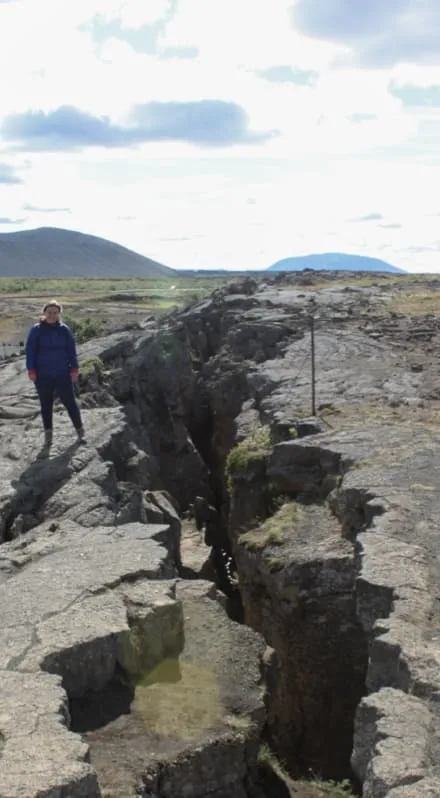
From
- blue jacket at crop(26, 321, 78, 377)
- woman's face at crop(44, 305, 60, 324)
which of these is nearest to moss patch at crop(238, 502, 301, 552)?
blue jacket at crop(26, 321, 78, 377)

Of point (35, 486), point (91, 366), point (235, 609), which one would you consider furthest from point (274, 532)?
point (91, 366)

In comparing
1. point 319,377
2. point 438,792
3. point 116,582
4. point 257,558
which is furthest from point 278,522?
point 319,377

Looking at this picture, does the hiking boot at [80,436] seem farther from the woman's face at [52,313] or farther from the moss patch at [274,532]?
the moss patch at [274,532]

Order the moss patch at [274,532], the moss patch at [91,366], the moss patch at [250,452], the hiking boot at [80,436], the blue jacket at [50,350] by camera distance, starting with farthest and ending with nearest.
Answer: the moss patch at [91,366]
the moss patch at [250,452]
the hiking boot at [80,436]
the blue jacket at [50,350]
the moss patch at [274,532]

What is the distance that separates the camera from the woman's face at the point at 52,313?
429 inches

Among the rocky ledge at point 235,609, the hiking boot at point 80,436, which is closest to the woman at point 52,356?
the hiking boot at point 80,436

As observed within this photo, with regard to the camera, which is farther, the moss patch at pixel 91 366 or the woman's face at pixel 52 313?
the moss patch at pixel 91 366

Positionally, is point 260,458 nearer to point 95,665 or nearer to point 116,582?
point 116,582

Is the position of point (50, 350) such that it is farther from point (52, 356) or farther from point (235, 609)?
point (235, 609)

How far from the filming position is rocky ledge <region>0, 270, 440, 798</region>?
5.41m

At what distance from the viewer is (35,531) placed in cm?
916

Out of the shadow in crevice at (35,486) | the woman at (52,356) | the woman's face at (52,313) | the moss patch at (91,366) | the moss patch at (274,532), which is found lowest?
the moss patch at (274,532)

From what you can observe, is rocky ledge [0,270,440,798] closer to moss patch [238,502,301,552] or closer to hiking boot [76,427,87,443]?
moss patch [238,502,301,552]

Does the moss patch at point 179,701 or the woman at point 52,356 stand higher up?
the woman at point 52,356
